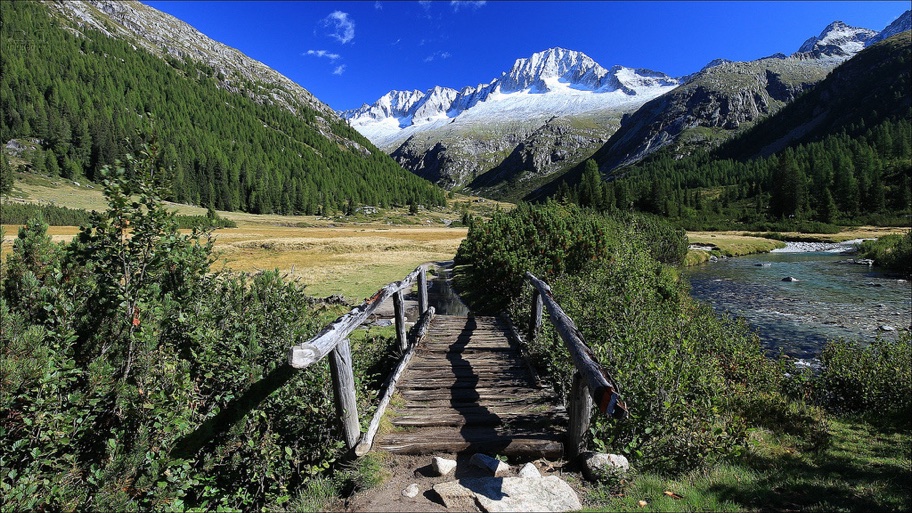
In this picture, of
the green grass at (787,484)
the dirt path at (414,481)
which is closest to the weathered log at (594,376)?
the green grass at (787,484)

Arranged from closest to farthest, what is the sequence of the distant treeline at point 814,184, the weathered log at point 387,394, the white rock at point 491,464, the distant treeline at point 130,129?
1. the white rock at point 491,464
2. the weathered log at point 387,394
3. the distant treeline at point 814,184
4. the distant treeline at point 130,129

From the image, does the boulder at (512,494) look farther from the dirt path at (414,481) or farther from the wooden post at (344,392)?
the wooden post at (344,392)

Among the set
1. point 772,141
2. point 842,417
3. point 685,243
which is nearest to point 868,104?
point 772,141

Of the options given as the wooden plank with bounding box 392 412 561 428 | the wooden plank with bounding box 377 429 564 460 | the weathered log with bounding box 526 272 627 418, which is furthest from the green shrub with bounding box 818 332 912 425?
the wooden plank with bounding box 377 429 564 460

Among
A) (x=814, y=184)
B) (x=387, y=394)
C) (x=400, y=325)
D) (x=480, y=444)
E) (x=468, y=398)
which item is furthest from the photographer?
(x=814, y=184)

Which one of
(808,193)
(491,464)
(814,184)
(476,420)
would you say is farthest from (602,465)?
(814,184)

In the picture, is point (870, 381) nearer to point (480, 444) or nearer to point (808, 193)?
point (480, 444)

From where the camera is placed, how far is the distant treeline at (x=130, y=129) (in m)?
127

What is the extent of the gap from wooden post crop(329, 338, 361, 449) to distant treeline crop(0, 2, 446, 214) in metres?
131

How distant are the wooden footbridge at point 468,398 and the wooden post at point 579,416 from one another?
1cm

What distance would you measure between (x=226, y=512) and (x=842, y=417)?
1210 centimetres

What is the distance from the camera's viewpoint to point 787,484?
17.4ft

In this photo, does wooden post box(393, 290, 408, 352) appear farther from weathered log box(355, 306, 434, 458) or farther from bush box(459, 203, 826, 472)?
bush box(459, 203, 826, 472)

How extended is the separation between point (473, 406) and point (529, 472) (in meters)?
2.24
